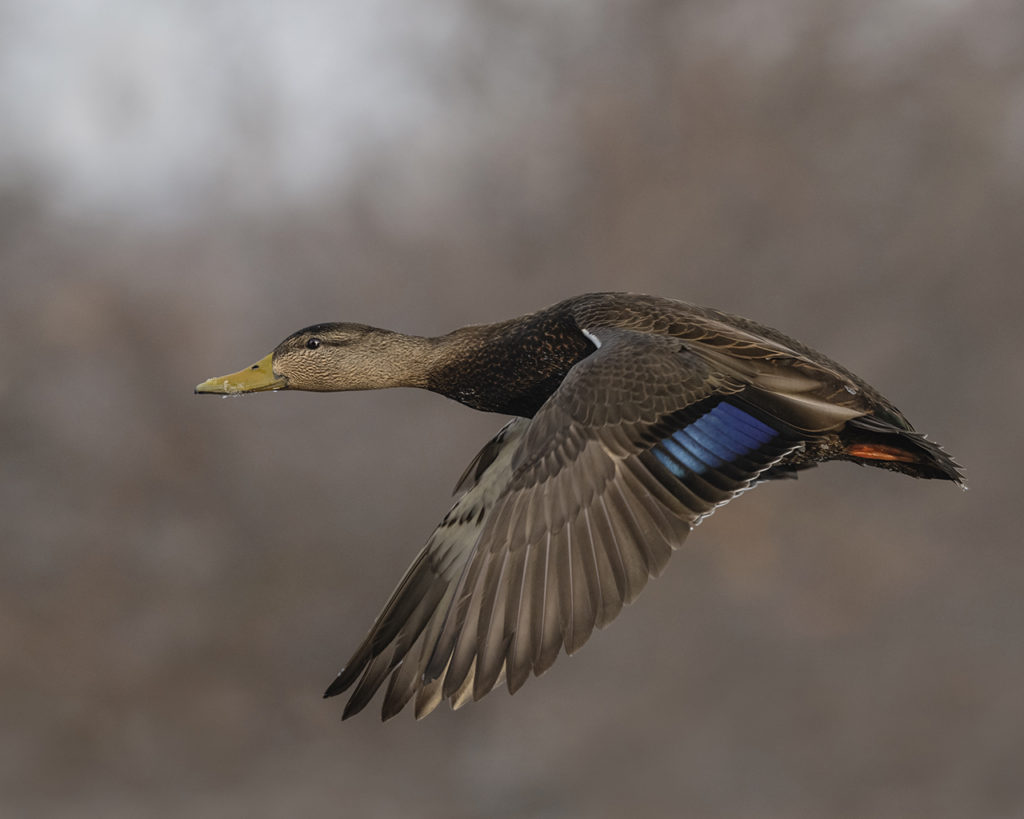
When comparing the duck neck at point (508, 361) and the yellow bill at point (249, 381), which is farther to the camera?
the yellow bill at point (249, 381)

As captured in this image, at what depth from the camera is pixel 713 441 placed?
12.2 ft

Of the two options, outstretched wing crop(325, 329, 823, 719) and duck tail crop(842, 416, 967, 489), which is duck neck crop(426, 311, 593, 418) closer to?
outstretched wing crop(325, 329, 823, 719)

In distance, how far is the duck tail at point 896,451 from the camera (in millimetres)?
4125

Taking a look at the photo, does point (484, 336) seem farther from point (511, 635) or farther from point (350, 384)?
point (511, 635)

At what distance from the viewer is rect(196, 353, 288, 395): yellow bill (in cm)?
496

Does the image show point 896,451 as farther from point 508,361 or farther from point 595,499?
point 508,361

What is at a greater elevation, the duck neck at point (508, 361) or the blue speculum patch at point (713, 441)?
the duck neck at point (508, 361)

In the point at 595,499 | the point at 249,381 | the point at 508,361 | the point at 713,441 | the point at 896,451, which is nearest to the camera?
the point at 595,499

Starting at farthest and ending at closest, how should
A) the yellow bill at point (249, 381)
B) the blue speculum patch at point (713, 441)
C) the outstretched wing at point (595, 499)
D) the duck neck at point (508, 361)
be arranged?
the yellow bill at point (249, 381) → the duck neck at point (508, 361) → the blue speculum patch at point (713, 441) → the outstretched wing at point (595, 499)

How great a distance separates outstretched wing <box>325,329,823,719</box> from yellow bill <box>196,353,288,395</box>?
1.49 m

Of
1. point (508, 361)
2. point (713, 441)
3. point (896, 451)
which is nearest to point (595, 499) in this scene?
point (713, 441)

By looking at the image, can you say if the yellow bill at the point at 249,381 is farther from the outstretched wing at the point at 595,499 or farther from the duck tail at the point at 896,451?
the duck tail at the point at 896,451

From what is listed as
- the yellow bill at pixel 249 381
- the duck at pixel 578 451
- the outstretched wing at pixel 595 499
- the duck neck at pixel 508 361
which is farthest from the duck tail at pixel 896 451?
the yellow bill at pixel 249 381

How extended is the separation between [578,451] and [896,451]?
147cm
